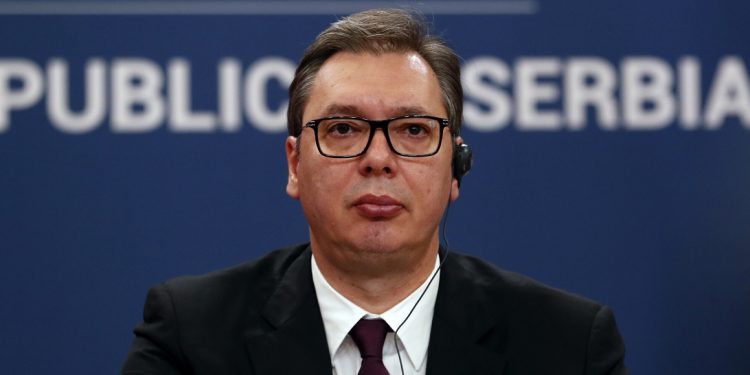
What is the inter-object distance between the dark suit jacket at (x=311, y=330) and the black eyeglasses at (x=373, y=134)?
31 centimetres

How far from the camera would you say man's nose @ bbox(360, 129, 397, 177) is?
1.83m

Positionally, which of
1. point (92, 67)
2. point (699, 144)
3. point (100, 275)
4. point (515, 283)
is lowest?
point (100, 275)

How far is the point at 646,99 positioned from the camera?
2984 millimetres

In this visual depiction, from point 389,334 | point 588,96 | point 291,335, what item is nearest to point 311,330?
point 291,335

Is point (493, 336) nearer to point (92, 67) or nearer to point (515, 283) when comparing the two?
point (515, 283)

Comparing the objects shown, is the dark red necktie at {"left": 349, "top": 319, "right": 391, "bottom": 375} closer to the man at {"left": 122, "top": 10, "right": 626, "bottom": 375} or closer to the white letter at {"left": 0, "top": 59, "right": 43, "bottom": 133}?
the man at {"left": 122, "top": 10, "right": 626, "bottom": 375}

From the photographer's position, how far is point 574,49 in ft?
9.84

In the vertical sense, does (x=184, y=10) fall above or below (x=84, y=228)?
above

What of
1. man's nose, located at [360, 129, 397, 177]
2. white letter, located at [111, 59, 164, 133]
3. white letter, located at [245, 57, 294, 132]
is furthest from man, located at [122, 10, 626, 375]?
white letter, located at [111, 59, 164, 133]

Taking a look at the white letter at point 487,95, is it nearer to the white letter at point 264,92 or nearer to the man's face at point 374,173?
the white letter at point 264,92

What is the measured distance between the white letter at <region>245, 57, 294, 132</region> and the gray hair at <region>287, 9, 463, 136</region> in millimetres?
933

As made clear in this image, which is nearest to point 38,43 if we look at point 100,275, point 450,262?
point 100,275

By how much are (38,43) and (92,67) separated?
0.18 m

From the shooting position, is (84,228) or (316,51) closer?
(316,51)
